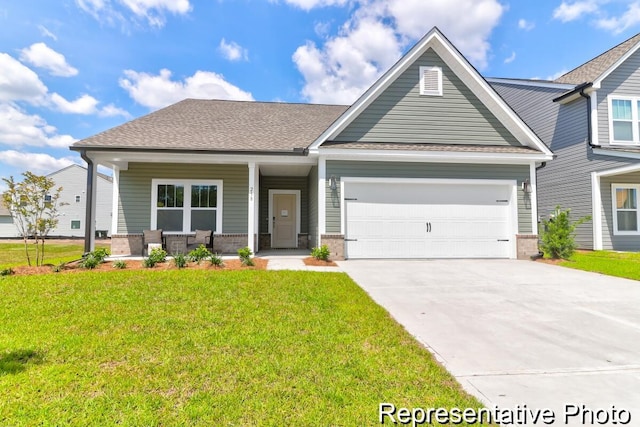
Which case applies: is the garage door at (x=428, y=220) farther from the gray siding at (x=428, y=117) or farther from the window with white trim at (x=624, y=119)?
the window with white trim at (x=624, y=119)

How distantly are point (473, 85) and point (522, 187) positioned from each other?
3504 mm

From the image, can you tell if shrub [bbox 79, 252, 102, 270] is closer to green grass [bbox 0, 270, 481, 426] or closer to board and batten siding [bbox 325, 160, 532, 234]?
green grass [bbox 0, 270, 481, 426]

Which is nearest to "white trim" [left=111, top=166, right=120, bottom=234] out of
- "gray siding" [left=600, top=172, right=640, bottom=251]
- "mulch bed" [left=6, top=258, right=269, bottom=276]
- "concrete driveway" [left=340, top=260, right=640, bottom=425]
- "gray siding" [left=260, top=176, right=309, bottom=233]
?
"mulch bed" [left=6, top=258, right=269, bottom=276]

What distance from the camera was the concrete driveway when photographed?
96.6 inches

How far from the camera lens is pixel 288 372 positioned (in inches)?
104

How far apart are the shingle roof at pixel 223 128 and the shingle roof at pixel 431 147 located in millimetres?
1407

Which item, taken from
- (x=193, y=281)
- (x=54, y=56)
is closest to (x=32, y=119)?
(x=54, y=56)

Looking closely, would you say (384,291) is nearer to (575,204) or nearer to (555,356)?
(555,356)

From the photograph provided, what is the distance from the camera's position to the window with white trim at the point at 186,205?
10734 mm

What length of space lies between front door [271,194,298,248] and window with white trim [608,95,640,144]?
12259 millimetres

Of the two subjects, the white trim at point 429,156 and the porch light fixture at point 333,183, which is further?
the porch light fixture at point 333,183

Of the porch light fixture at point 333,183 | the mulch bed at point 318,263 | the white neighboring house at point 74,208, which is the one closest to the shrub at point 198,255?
the mulch bed at point 318,263

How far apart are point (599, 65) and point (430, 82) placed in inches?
322

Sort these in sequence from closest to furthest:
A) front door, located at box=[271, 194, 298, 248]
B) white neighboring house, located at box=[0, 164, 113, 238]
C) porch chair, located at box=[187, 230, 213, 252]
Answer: porch chair, located at box=[187, 230, 213, 252], front door, located at box=[271, 194, 298, 248], white neighboring house, located at box=[0, 164, 113, 238]
